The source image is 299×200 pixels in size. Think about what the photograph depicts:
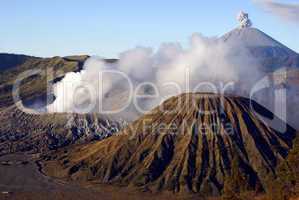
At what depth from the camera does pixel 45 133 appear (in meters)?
186

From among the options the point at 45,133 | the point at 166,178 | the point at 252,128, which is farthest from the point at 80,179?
the point at 45,133

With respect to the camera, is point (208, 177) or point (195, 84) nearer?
point (208, 177)

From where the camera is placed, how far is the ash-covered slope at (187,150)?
420 ft

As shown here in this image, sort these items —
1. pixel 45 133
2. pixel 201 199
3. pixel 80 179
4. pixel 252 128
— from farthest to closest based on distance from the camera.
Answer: pixel 45 133 → pixel 252 128 → pixel 80 179 → pixel 201 199

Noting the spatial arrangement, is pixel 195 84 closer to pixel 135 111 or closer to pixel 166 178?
pixel 135 111

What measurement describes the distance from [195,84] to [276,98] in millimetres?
23584

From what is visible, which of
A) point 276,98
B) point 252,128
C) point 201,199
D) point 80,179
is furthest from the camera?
point 276,98

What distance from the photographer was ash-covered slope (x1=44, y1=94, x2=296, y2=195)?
420ft

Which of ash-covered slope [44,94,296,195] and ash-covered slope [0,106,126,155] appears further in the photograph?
ash-covered slope [0,106,126,155]

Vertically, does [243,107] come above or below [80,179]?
above

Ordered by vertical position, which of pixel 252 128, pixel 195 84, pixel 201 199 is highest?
pixel 195 84

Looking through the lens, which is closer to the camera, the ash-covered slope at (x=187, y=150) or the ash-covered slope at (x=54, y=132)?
the ash-covered slope at (x=187, y=150)

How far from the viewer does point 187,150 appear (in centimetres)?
13650

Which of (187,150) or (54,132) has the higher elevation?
(54,132)
